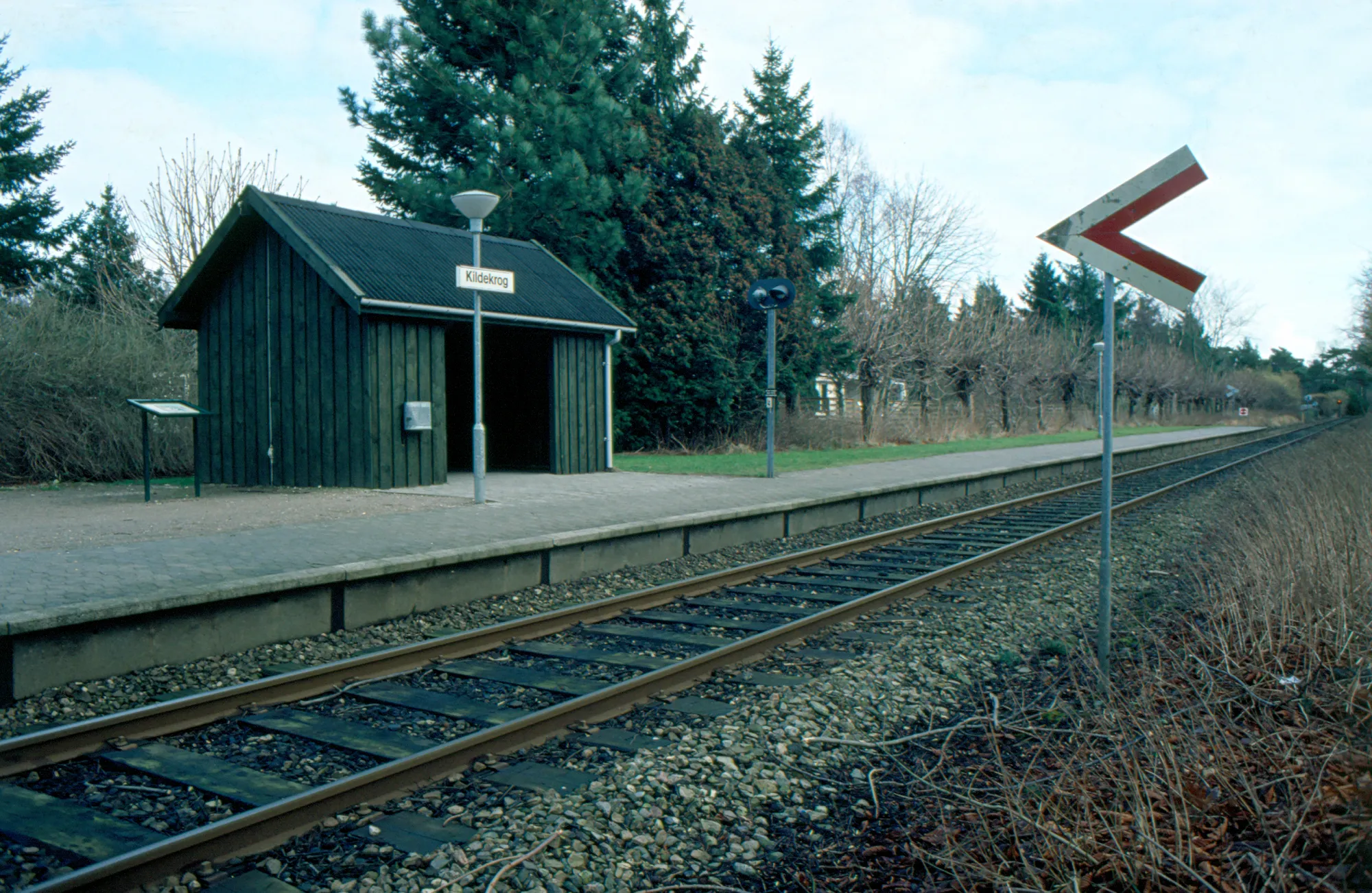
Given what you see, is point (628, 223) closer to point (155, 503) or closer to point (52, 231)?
point (155, 503)

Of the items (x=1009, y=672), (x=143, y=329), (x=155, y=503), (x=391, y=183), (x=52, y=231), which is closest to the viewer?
(x=1009, y=672)

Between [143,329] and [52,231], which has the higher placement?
[52,231]

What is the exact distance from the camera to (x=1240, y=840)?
298cm

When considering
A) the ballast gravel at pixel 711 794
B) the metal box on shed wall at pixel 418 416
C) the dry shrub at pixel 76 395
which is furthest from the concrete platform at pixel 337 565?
the dry shrub at pixel 76 395

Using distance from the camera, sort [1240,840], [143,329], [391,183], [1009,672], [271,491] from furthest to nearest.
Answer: [391,183]
[143,329]
[271,491]
[1009,672]
[1240,840]

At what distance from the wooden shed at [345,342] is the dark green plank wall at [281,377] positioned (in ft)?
0.08

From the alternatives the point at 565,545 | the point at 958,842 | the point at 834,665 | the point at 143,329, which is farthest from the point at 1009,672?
the point at 143,329

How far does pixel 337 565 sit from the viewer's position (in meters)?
7.43

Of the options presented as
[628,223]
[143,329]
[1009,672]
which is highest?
[628,223]

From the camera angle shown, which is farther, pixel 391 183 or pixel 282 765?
pixel 391 183

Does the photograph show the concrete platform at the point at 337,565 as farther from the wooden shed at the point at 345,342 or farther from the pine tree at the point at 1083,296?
the pine tree at the point at 1083,296

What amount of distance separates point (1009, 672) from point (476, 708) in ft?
10.7

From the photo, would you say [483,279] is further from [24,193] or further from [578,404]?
[24,193]

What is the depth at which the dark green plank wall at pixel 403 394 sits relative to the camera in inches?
579
